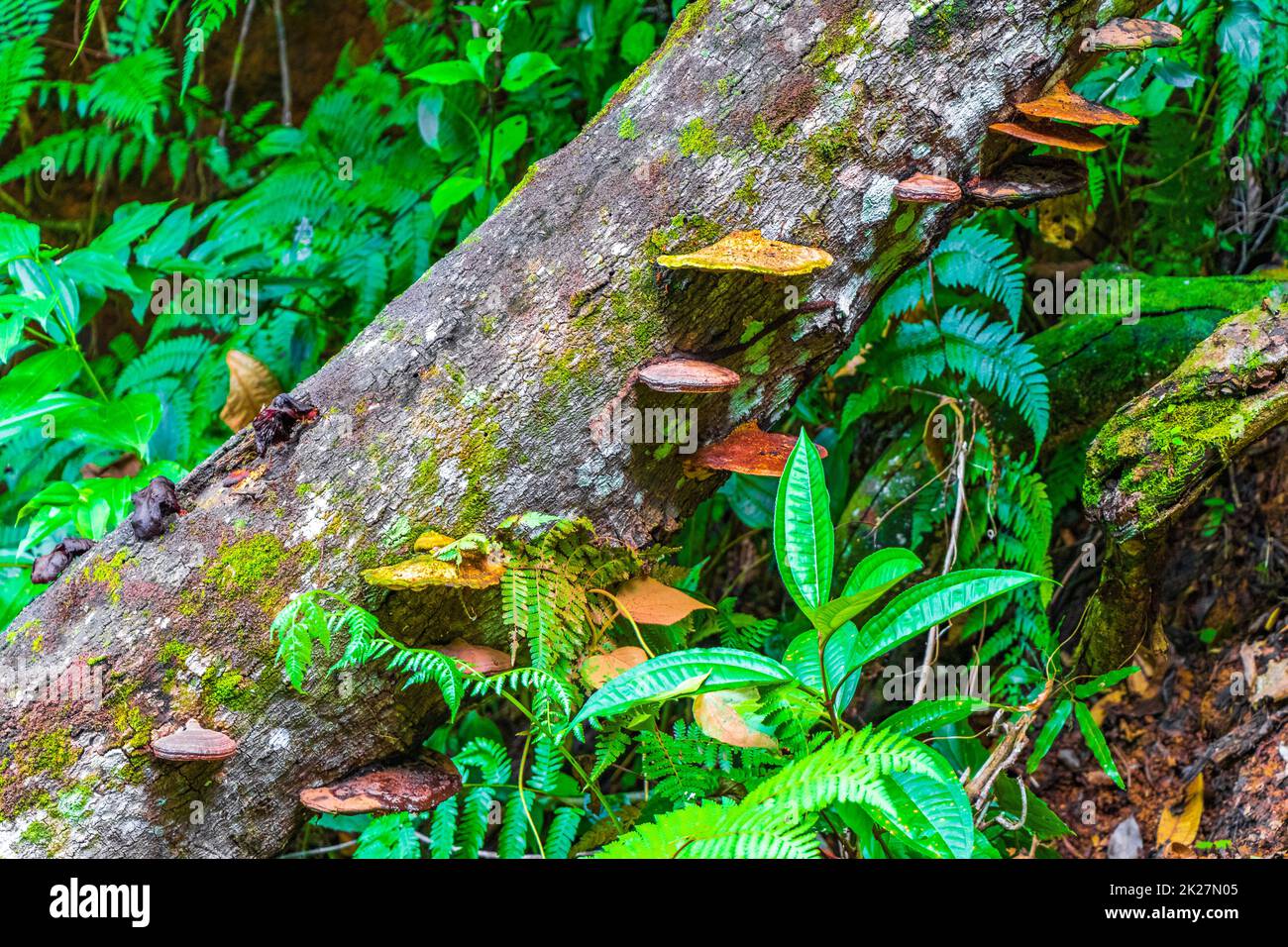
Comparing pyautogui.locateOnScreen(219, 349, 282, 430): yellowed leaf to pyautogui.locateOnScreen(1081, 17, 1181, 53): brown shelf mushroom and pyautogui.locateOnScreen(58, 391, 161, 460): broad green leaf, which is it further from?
pyautogui.locateOnScreen(1081, 17, 1181, 53): brown shelf mushroom

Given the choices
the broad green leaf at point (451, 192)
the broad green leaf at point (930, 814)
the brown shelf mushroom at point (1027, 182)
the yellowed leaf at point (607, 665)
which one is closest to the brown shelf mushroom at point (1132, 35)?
the brown shelf mushroom at point (1027, 182)

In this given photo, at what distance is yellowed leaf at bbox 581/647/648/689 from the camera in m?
2.66

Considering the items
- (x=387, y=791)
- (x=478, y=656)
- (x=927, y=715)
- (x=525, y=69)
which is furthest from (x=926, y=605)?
(x=525, y=69)

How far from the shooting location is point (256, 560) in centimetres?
268

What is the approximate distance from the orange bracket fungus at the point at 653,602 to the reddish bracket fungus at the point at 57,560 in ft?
5.30

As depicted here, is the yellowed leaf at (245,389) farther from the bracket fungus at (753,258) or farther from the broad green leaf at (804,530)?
the broad green leaf at (804,530)

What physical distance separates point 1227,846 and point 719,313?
249cm

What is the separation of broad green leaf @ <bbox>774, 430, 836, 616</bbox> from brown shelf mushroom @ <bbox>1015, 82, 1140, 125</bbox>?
1.29 meters

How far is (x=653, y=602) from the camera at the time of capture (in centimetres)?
287

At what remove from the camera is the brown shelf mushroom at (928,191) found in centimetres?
277

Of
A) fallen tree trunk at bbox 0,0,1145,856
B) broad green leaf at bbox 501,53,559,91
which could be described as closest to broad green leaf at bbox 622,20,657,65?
broad green leaf at bbox 501,53,559,91

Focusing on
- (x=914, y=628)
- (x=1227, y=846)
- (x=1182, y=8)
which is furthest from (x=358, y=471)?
(x=1182, y=8)

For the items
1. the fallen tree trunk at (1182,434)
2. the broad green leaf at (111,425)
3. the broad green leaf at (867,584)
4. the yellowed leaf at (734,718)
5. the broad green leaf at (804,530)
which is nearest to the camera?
the broad green leaf at (867,584)

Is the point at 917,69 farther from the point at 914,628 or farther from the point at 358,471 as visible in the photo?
the point at 358,471
